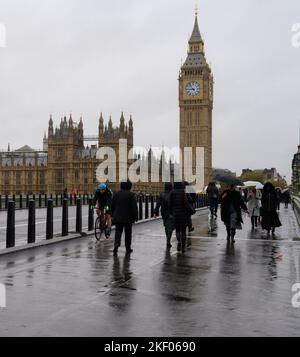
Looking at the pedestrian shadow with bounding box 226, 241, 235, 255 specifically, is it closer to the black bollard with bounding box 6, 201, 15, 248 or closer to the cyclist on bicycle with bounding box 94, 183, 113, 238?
the cyclist on bicycle with bounding box 94, 183, 113, 238

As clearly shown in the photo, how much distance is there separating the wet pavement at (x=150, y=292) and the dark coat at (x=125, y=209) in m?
0.77

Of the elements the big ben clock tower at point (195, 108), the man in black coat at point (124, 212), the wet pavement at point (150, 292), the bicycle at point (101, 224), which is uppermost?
the big ben clock tower at point (195, 108)

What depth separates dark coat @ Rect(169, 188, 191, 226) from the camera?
1334 centimetres

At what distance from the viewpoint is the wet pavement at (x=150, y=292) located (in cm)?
593

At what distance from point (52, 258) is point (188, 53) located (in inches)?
5378

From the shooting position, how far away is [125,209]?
12.3m

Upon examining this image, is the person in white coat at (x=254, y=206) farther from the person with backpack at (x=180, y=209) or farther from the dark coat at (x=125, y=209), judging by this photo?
the dark coat at (x=125, y=209)

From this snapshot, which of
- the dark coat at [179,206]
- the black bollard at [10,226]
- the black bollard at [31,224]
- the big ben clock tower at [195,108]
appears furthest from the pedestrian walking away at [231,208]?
the big ben clock tower at [195,108]

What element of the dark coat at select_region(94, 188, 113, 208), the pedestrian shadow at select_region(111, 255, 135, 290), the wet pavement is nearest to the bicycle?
the dark coat at select_region(94, 188, 113, 208)

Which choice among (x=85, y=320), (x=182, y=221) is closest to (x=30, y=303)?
(x=85, y=320)

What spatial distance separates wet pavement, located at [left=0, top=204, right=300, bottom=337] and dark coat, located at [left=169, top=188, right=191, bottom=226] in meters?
0.73

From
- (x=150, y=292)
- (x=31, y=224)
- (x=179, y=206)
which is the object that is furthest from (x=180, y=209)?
(x=150, y=292)
